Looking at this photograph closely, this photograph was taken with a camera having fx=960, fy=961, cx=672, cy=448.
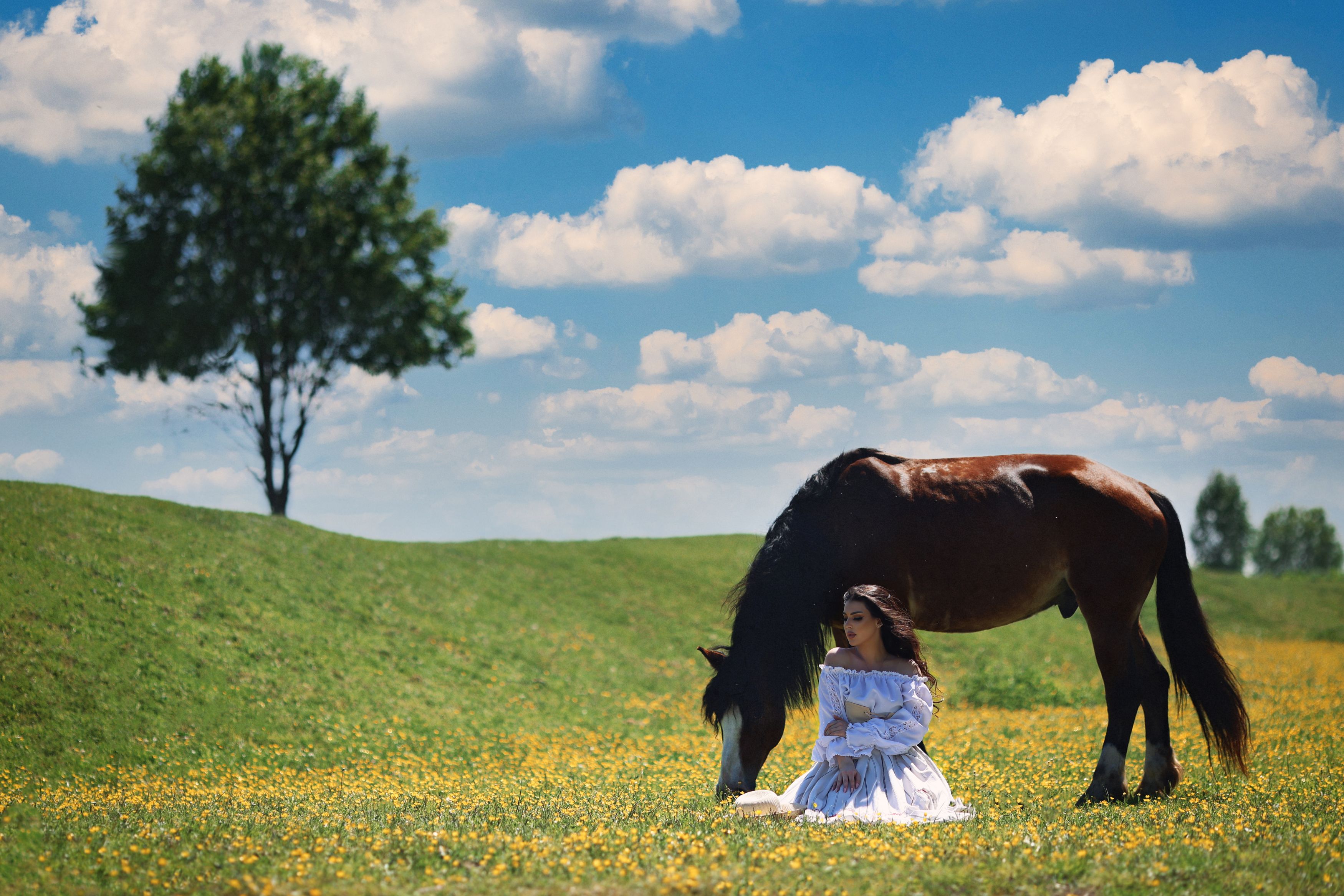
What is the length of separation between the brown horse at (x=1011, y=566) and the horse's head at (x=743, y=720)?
1.35 ft

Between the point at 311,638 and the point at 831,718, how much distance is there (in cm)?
Answer: 1408

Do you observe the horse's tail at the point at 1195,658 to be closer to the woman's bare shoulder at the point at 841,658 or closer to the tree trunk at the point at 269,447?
the woman's bare shoulder at the point at 841,658

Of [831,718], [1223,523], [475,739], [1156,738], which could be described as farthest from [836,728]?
[1223,523]

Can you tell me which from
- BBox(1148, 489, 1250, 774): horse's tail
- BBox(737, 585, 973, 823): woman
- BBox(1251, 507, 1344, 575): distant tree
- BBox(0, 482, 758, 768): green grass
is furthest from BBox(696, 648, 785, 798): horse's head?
BBox(1251, 507, 1344, 575): distant tree

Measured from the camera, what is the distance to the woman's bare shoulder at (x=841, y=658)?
7.44m

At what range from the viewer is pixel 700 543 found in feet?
126

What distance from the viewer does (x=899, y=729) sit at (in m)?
7.16

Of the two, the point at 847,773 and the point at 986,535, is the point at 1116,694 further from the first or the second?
the point at 847,773

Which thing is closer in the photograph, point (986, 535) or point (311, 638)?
point (986, 535)

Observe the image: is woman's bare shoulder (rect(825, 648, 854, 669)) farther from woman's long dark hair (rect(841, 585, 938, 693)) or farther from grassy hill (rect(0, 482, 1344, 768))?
grassy hill (rect(0, 482, 1344, 768))

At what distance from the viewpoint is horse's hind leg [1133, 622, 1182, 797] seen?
28.6ft

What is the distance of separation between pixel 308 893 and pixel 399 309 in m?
29.5

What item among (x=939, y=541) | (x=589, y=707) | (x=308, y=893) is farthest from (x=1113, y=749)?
(x=589, y=707)

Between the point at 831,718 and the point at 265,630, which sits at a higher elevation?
the point at 831,718
